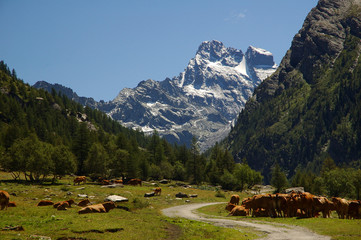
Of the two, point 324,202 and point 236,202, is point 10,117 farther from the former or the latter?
point 324,202

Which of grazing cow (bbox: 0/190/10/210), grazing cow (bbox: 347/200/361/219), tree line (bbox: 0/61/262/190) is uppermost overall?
tree line (bbox: 0/61/262/190)

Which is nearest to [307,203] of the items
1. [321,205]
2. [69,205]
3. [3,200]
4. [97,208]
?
[321,205]

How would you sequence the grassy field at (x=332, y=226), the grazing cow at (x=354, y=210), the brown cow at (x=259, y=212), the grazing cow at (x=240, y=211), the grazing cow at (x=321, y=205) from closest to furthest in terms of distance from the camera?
1. the grassy field at (x=332, y=226)
2. the grazing cow at (x=354, y=210)
3. the grazing cow at (x=321, y=205)
4. the brown cow at (x=259, y=212)
5. the grazing cow at (x=240, y=211)

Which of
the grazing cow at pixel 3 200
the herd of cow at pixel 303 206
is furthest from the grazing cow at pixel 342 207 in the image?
the grazing cow at pixel 3 200

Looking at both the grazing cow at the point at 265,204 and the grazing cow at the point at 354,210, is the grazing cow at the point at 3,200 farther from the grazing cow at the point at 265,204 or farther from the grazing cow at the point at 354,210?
the grazing cow at the point at 354,210

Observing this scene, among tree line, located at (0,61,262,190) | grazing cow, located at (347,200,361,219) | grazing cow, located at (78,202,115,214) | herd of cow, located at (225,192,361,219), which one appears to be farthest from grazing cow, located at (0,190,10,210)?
grazing cow, located at (347,200,361,219)

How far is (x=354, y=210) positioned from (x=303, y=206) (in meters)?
6.92

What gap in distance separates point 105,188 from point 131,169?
110 feet

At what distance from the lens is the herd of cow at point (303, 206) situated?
138ft

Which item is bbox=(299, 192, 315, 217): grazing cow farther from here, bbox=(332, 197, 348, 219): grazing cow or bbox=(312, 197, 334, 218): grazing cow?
bbox=(332, 197, 348, 219): grazing cow

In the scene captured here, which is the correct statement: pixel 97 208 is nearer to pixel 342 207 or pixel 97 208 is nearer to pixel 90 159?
pixel 342 207

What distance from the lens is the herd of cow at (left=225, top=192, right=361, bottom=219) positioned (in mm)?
42125

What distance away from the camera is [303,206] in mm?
42156

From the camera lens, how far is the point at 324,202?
4259 cm
